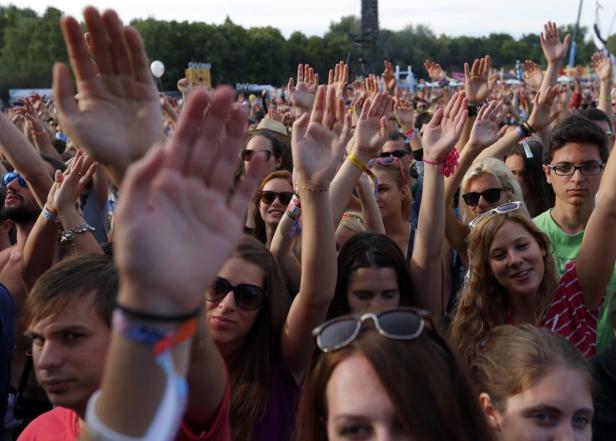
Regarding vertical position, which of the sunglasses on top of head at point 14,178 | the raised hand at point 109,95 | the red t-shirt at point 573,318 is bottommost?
the red t-shirt at point 573,318

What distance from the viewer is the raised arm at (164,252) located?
1.04 metres

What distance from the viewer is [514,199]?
4027 millimetres

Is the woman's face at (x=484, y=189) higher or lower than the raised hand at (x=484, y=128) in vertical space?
lower

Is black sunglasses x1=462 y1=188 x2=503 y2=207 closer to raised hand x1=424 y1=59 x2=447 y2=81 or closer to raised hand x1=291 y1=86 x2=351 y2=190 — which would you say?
raised hand x1=291 y1=86 x2=351 y2=190

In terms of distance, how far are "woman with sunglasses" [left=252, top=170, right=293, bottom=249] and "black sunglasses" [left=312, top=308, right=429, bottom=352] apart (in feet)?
6.21

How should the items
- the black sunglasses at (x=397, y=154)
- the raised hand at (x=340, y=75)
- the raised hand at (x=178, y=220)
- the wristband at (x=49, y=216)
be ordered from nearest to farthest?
the raised hand at (x=178, y=220)
the wristband at (x=49, y=216)
the black sunglasses at (x=397, y=154)
the raised hand at (x=340, y=75)

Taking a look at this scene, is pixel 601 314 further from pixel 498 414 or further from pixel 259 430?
pixel 259 430

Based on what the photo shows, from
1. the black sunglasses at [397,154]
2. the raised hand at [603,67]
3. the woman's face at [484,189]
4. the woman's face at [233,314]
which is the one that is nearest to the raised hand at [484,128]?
the woman's face at [484,189]

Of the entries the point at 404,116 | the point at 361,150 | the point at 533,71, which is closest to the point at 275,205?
the point at 361,150

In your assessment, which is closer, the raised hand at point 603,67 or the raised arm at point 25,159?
the raised arm at point 25,159

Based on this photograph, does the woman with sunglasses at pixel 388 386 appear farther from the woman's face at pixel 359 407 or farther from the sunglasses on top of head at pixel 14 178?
the sunglasses on top of head at pixel 14 178

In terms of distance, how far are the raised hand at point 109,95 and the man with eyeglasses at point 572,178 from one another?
8.22 ft

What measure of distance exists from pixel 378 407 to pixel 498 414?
0.67 metres

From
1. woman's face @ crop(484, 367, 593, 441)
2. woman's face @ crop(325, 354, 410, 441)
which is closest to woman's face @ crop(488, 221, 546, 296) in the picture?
woman's face @ crop(484, 367, 593, 441)
